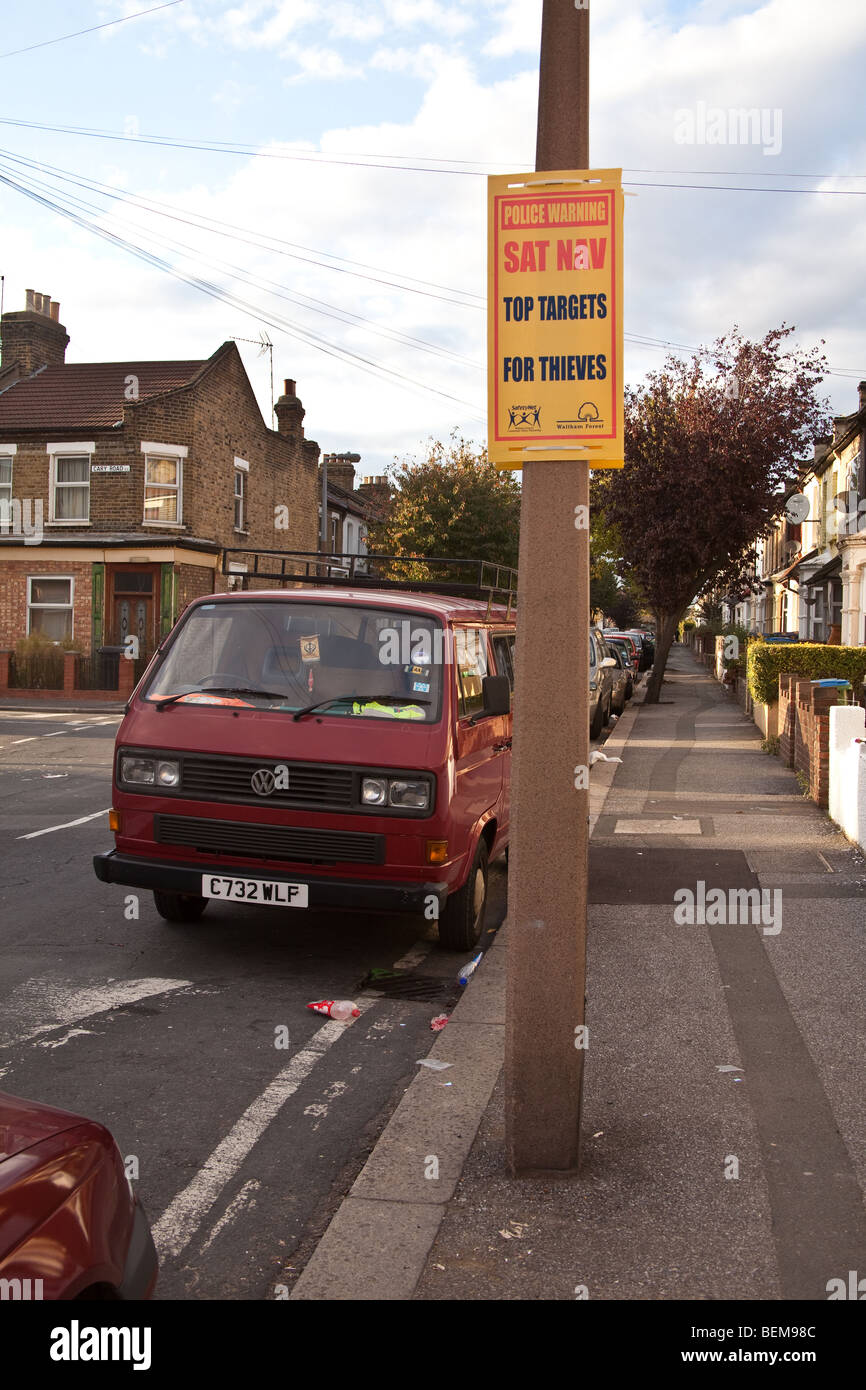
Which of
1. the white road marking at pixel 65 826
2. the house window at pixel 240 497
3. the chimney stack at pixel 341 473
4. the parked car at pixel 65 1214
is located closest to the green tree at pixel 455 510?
the house window at pixel 240 497

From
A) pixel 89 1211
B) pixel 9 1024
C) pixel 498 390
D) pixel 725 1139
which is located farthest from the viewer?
pixel 9 1024

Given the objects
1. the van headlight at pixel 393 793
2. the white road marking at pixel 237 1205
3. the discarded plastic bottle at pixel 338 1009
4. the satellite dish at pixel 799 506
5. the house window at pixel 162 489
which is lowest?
the white road marking at pixel 237 1205

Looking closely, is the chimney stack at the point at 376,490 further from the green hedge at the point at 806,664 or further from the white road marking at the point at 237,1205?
the white road marking at the point at 237,1205

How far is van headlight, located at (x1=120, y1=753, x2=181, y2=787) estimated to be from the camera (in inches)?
254

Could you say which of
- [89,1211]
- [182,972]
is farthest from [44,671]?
[89,1211]

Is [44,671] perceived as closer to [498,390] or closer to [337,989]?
[337,989]

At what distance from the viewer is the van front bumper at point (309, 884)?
6.02 meters

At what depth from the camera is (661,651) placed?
2806 cm

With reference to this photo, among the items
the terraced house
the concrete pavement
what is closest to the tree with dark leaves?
the terraced house

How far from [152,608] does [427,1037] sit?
27050mm

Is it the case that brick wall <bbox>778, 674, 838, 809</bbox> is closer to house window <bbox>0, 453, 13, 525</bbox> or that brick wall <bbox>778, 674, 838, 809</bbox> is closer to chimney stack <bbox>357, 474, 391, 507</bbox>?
house window <bbox>0, 453, 13, 525</bbox>

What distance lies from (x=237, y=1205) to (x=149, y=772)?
121 inches

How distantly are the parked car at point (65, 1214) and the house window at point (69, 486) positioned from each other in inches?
1204
